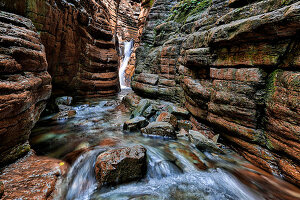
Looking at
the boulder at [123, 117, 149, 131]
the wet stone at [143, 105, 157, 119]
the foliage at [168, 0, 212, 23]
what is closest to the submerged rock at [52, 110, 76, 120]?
the boulder at [123, 117, 149, 131]

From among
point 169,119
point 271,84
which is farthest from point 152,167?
point 271,84

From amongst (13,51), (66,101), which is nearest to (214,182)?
(13,51)

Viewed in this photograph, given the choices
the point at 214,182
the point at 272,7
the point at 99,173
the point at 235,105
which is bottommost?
the point at 214,182

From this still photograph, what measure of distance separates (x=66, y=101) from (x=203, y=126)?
30.3 feet

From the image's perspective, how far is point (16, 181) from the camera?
9.16 feet

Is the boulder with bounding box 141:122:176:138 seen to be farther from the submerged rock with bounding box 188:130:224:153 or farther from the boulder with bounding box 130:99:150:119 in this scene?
the boulder with bounding box 130:99:150:119

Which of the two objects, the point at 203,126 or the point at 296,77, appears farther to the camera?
the point at 203,126

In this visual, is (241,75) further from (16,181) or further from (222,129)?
(16,181)

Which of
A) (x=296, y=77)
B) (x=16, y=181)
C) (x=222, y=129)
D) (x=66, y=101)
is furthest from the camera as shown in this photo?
(x=66, y=101)

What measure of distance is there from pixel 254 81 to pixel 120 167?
434cm

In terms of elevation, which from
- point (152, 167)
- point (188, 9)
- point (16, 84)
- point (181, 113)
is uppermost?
point (188, 9)

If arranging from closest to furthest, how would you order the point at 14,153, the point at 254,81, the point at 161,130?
the point at 14,153
the point at 254,81
the point at 161,130

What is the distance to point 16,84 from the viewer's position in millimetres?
3275

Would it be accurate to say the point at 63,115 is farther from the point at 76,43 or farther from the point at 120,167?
the point at 120,167
